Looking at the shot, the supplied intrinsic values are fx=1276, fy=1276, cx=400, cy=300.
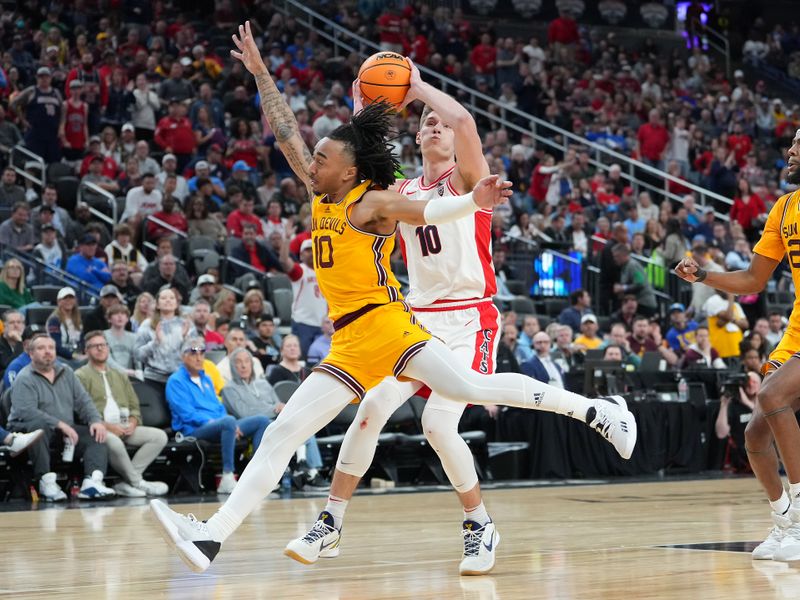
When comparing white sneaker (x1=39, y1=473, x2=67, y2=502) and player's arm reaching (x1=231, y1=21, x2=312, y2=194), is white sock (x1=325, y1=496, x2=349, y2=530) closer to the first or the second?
player's arm reaching (x1=231, y1=21, x2=312, y2=194)

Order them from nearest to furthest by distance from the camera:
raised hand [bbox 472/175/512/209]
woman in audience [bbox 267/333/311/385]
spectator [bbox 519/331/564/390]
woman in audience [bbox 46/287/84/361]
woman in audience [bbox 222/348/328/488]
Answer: raised hand [bbox 472/175/512/209], woman in audience [bbox 222/348/328/488], woman in audience [bbox 46/287/84/361], woman in audience [bbox 267/333/311/385], spectator [bbox 519/331/564/390]

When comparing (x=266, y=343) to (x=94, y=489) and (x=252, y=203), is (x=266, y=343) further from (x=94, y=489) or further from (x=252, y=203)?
(x=94, y=489)

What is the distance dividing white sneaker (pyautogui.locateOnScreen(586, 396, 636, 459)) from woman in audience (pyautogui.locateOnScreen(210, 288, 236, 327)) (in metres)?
8.12

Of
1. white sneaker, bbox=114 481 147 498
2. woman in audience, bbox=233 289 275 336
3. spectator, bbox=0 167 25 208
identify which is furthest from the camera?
spectator, bbox=0 167 25 208

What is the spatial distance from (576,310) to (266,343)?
4.68 meters

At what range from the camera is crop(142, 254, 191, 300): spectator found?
13.4m

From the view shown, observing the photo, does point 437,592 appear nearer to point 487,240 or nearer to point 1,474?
point 487,240

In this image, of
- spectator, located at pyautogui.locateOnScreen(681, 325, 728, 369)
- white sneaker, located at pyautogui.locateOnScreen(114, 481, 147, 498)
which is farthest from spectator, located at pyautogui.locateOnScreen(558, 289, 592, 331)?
white sneaker, located at pyautogui.locateOnScreen(114, 481, 147, 498)

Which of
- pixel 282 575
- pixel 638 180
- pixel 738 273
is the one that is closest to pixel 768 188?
pixel 638 180

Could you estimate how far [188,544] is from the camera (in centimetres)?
513

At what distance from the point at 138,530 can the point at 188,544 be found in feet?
9.29

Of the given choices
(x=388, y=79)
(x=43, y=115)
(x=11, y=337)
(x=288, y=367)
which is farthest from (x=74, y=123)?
(x=388, y=79)

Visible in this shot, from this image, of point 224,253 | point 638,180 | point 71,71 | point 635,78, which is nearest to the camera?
point 224,253

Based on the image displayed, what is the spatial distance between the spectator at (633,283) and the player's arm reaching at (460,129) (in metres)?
11.1
